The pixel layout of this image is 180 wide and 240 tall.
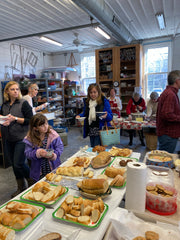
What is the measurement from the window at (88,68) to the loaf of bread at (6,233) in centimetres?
788

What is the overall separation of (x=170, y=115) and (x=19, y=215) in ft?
6.17

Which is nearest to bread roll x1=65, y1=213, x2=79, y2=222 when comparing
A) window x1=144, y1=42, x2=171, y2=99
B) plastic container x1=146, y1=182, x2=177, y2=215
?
plastic container x1=146, y1=182, x2=177, y2=215

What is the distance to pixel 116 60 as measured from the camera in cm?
683

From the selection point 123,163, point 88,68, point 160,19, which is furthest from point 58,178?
point 88,68

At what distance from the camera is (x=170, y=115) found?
2.15 meters

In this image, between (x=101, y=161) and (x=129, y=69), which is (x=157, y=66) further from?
(x=101, y=161)

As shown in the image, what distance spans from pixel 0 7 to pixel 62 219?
4697 millimetres

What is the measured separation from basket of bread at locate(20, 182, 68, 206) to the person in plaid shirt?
61.1 inches

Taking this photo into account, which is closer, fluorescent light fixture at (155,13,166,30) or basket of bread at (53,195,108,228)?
basket of bread at (53,195,108,228)

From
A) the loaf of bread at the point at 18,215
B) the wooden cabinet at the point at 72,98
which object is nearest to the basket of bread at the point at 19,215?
the loaf of bread at the point at 18,215

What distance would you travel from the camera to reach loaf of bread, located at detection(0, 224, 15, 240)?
2.68 feet

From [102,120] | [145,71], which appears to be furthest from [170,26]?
[102,120]

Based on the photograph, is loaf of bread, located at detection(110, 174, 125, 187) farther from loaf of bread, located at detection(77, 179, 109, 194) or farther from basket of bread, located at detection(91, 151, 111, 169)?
basket of bread, located at detection(91, 151, 111, 169)

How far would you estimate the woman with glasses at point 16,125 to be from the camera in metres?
2.41
